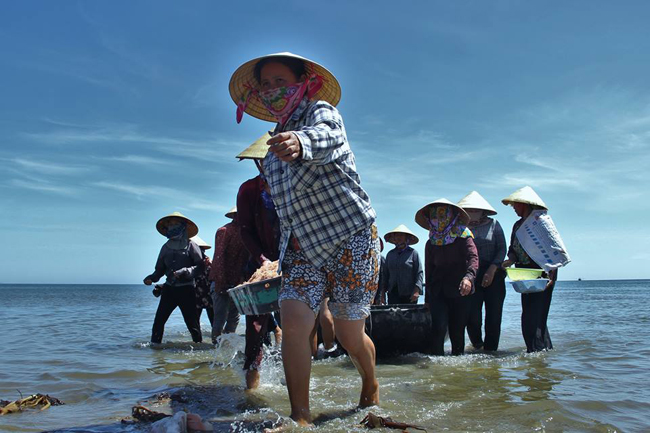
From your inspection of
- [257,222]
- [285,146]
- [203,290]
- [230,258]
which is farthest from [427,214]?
[285,146]

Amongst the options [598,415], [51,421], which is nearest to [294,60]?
[51,421]

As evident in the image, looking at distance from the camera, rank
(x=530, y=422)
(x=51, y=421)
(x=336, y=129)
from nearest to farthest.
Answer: (x=336, y=129), (x=530, y=422), (x=51, y=421)

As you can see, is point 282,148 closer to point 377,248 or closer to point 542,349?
point 377,248

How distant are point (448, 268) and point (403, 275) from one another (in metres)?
3.03

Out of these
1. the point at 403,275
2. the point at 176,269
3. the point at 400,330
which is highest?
the point at 176,269

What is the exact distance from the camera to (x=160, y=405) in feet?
12.4

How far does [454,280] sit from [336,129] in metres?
3.90

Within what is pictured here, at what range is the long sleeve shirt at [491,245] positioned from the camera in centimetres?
662

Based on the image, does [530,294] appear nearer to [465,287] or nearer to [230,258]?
[465,287]

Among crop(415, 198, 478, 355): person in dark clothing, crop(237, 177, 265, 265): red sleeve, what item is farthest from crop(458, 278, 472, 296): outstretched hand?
crop(237, 177, 265, 265): red sleeve

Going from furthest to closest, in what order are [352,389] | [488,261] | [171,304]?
[171,304] → [488,261] → [352,389]

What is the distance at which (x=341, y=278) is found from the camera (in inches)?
117

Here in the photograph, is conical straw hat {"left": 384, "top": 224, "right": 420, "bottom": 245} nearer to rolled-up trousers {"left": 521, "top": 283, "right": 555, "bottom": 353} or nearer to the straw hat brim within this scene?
rolled-up trousers {"left": 521, "top": 283, "right": 555, "bottom": 353}

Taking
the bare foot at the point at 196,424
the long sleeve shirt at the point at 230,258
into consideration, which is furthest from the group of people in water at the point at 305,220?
the long sleeve shirt at the point at 230,258
